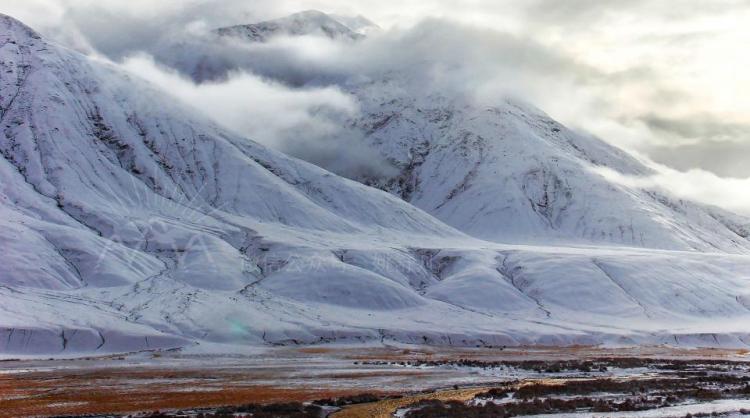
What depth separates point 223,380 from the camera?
3051 inches

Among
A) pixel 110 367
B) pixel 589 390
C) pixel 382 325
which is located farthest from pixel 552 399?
pixel 382 325

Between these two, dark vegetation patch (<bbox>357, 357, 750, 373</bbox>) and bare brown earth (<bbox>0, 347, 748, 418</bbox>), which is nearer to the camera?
bare brown earth (<bbox>0, 347, 748, 418</bbox>)

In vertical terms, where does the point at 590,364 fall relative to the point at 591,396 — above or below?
below

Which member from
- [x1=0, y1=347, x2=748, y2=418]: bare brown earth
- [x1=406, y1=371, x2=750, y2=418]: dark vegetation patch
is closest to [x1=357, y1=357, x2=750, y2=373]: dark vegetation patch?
[x1=0, y1=347, x2=748, y2=418]: bare brown earth

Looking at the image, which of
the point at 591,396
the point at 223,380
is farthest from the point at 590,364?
the point at 223,380

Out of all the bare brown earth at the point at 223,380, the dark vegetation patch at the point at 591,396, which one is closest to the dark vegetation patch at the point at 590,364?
the bare brown earth at the point at 223,380

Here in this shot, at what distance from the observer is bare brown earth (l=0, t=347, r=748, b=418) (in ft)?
197

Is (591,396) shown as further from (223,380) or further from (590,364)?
(223,380)

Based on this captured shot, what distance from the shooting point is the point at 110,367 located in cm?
9325

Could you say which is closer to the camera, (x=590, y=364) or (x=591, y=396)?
(x=591, y=396)

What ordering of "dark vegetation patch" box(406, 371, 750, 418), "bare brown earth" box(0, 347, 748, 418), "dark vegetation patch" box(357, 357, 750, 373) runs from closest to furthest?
"dark vegetation patch" box(406, 371, 750, 418) → "bare brown earth" box(0, 347, 748, 418) → "dark vegetation patch" box(357, 357, 750, 373)

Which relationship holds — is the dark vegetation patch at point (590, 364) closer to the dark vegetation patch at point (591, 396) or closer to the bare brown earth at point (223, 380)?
the bare brown earth at point (223, 380)

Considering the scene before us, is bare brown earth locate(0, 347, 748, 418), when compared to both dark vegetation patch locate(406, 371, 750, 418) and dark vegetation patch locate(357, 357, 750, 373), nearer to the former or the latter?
dark vegetation patch locate(406, 371, 750, 418)

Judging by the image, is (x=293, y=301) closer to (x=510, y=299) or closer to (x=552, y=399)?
(x=510, y=299)
